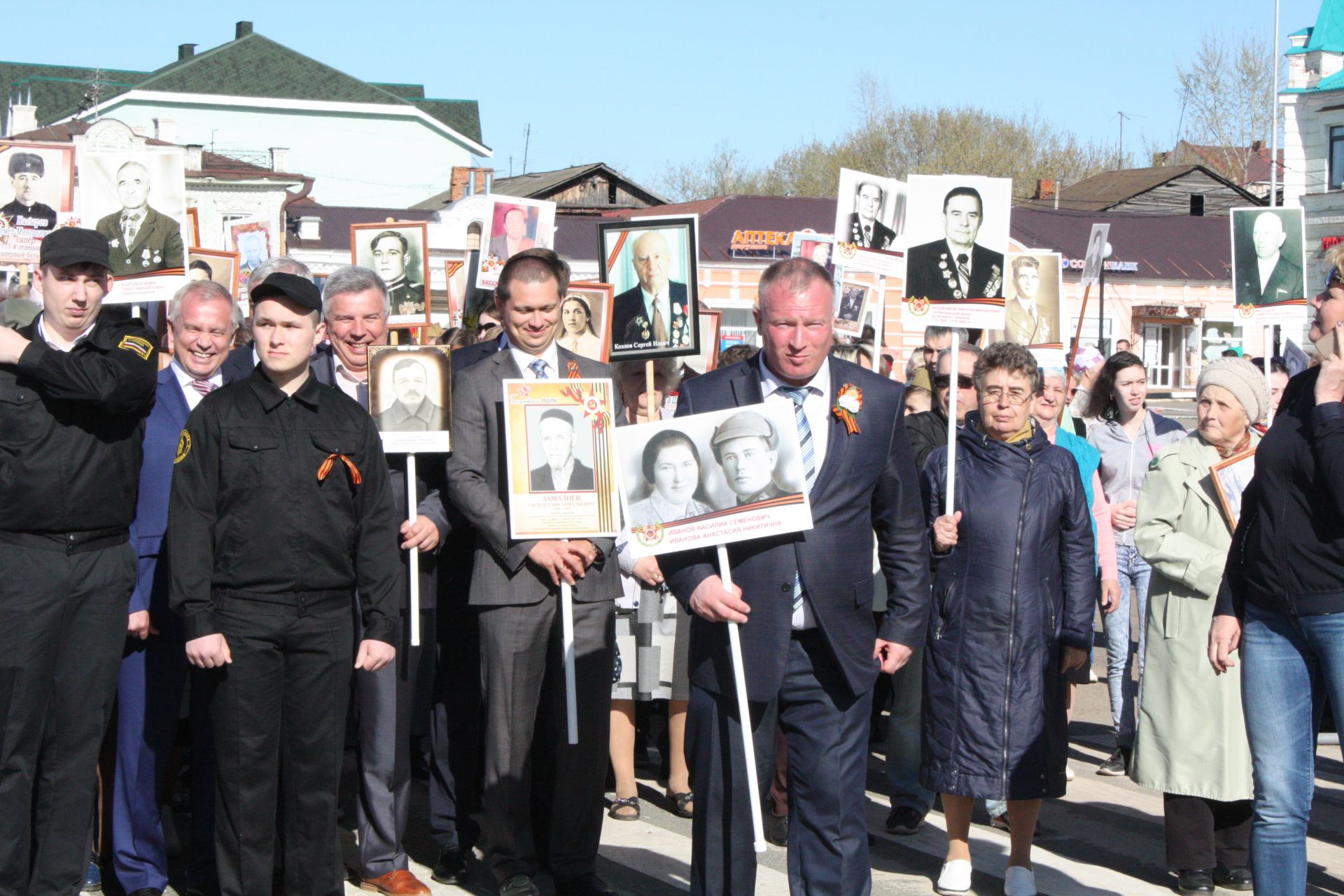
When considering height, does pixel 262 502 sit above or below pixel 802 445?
below

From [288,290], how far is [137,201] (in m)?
3.45

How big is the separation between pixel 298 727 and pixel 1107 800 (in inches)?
169

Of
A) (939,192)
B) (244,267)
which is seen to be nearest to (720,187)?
(244,267)

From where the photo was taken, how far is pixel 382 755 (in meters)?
5.80

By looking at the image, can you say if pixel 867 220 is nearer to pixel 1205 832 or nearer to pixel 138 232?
pixel 138 232

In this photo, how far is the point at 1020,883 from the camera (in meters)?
5.90

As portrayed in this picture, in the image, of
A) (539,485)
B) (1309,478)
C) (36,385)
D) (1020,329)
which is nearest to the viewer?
(1309,478)

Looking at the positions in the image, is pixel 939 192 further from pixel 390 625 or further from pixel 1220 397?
pixel 390 625

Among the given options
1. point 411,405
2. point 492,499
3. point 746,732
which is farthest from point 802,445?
point 411,405

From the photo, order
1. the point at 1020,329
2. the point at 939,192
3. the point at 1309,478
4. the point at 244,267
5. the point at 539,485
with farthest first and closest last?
1. the point at 244,267
2. the point at 1020,329
3. the point at 939,192
4. the point at 539,485
5. the point at 1309,478

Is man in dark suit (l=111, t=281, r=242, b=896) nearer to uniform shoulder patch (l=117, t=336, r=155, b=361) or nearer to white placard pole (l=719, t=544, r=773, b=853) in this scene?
uniform shoulder patch (l=117, t=336, r=155, b=361)

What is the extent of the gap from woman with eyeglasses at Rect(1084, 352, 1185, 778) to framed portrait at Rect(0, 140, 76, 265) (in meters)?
6.09

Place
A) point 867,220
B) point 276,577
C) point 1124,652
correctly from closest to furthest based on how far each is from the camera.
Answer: point 276,577 < point 1124,652 < point 867,220

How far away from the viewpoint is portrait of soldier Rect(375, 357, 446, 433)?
18.9ft
